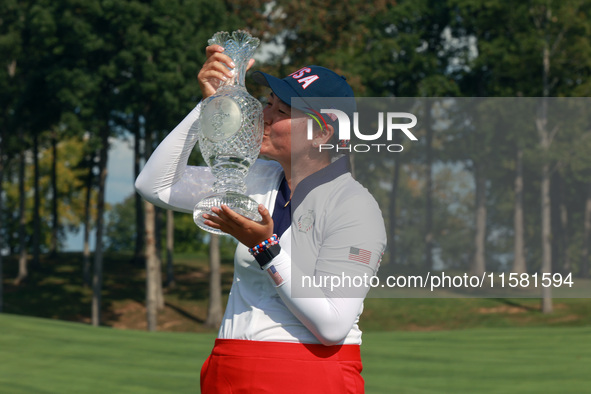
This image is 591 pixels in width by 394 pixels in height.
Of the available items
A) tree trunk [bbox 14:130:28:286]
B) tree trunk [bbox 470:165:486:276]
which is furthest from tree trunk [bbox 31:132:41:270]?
tree trunk [bbox 470:165:486:276]

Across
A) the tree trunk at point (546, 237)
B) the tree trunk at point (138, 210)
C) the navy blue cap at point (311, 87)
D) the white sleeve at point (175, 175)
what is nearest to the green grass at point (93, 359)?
the tree trunk at point (546, 237)

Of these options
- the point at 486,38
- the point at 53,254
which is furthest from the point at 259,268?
the point at 53,254

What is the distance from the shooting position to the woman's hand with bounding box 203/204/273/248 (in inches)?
106

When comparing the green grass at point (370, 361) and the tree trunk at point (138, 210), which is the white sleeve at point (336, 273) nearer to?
the green grass at point (370, 361)

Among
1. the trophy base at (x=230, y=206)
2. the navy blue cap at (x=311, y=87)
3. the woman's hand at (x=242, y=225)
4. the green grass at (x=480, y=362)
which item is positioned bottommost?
the green grass at (x=480, y=362)

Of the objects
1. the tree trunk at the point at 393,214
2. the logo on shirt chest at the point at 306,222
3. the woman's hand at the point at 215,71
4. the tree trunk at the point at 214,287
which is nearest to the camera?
the logo on shirt chest at the point at 306,222

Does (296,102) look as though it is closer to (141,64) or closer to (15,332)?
(15,332)

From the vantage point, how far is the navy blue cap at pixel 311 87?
3082 millimetres

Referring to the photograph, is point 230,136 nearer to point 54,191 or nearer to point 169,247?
point 169,247

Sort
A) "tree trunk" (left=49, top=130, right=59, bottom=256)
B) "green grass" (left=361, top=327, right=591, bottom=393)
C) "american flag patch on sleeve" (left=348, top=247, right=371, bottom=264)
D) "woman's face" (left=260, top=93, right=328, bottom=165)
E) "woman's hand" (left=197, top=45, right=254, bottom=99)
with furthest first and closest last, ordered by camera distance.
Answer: "tree trunk" (left=49, top=130, right=59, bottom=256), "green grass" (left=361, top=327, right=591, bottom=393), "woman's hand" (left=197, top=45, right=254, bottom=99), "woman's face" (left=260, top=93, right=328, bottom=165), "american flag patch on sleeve" (left=348, top=247, right=371, bottom=264)

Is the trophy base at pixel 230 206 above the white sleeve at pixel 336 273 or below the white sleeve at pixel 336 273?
above

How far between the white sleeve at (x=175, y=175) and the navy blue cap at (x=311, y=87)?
381 mm

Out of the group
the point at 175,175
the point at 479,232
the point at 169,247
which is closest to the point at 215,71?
the point at 175,175

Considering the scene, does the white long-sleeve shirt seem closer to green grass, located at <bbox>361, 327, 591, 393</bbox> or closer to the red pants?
the red pants
